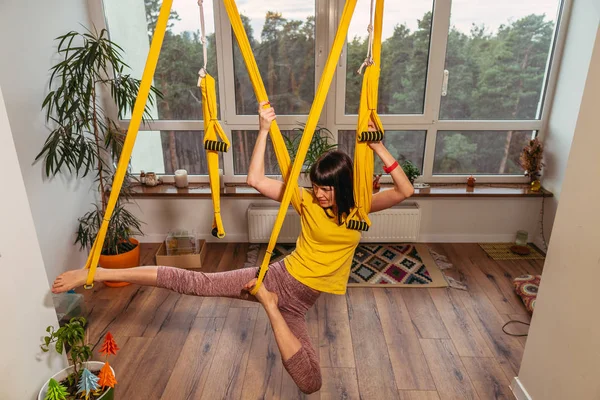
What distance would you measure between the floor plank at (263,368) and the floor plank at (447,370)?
778 mm

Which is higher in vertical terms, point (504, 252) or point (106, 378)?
point (106, 378)

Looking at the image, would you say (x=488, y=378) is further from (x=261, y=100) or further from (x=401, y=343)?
(x=261, y=100)

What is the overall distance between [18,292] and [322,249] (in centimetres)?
117

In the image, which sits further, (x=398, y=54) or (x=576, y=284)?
(x=398, y=54)

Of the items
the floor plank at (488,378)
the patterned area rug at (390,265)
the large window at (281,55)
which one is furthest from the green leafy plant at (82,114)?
the floor plank at (488,378)

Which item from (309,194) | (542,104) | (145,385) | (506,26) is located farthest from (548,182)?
(145,385)

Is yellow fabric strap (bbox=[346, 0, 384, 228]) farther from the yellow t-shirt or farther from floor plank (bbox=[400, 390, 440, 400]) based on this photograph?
floor plank (bbox=[400, 390, 440, 400])

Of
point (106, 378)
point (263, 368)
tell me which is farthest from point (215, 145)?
point (263, 368)

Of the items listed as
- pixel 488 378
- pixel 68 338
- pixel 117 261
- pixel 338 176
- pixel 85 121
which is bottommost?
pixel 488 378

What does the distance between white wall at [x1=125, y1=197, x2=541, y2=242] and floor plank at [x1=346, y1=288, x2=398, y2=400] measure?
103 cm

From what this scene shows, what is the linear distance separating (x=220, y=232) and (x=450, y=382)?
1.35m

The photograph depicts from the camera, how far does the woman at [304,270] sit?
1716 millimetres

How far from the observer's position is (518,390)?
1.95 metres

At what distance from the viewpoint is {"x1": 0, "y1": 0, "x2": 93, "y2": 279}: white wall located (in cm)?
229
